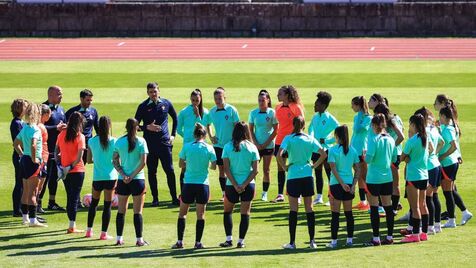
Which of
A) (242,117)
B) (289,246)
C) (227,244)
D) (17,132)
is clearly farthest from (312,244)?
(242,117)

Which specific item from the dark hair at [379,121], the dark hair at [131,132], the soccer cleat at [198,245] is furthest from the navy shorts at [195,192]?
the dark hair at [379,121]

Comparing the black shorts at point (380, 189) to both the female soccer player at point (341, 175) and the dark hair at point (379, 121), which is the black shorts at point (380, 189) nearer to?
the female soccer player at point (341, 175)

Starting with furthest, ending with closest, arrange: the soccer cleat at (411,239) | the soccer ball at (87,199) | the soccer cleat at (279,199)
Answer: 1. the soccer cleat at (279,199)
2. the soccer ball at (87,199)
3. the soccer cleat at (411,239)

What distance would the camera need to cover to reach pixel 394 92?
28.2 m

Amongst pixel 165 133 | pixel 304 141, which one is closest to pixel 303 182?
pixel 304 141

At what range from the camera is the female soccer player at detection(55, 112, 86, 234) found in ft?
49.5

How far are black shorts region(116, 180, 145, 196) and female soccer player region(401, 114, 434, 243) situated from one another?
351 centimetres

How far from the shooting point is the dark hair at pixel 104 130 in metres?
14.3

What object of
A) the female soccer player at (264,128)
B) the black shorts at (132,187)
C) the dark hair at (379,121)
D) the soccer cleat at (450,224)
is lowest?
the soccer cleat at (450,224)

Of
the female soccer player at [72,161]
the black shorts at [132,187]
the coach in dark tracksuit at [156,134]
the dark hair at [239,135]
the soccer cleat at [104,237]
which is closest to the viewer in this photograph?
the dark hair at [239,135]

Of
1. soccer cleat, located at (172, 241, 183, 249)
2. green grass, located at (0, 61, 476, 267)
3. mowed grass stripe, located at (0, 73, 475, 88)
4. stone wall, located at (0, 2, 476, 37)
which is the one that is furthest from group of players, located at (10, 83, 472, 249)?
stone wall, located at (0, 2, 476, 37)

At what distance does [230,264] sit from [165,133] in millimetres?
5015

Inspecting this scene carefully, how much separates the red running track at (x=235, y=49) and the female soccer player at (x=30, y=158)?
20421 mm

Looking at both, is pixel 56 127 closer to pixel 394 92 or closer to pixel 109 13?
pixel 394 92
